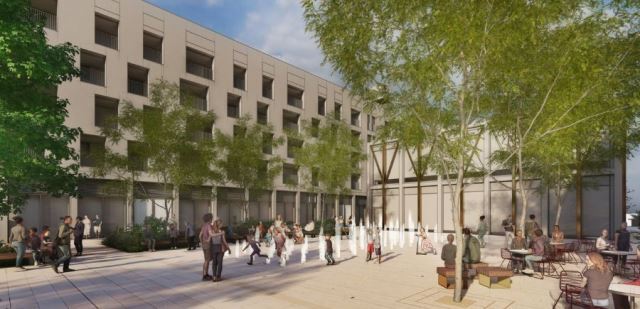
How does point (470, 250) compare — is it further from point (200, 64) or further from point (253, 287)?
point (200, 64)

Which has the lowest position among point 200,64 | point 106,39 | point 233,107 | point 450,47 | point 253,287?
point 253,287

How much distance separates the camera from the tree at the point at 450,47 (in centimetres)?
943

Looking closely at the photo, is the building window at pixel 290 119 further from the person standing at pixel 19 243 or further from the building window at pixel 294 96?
the person standing at pixel 19 243

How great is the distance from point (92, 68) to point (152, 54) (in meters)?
4.72

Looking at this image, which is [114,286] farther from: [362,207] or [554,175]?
[362,207]

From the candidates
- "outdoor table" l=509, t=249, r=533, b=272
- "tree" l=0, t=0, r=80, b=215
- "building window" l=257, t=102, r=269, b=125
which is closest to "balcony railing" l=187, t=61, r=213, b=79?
"building window" l=257, t=102, r=269, b=125

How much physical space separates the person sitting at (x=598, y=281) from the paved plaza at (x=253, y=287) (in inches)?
98.5

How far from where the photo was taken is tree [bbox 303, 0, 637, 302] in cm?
943

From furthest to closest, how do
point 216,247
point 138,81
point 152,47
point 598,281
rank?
point 152,47
point 138,81
point 216,247
point 598,281

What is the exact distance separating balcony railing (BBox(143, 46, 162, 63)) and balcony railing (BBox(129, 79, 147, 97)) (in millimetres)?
2071

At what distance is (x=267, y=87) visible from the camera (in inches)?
1684

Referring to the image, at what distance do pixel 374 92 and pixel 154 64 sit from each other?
2534cm

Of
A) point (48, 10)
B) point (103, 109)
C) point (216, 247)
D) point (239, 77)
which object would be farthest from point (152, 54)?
point (216, 247)

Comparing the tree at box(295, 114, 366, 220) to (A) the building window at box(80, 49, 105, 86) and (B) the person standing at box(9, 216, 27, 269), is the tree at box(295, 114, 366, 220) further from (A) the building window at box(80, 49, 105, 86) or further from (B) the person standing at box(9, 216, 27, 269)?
(B) the person standing at box(9, 216, 27, 269)
